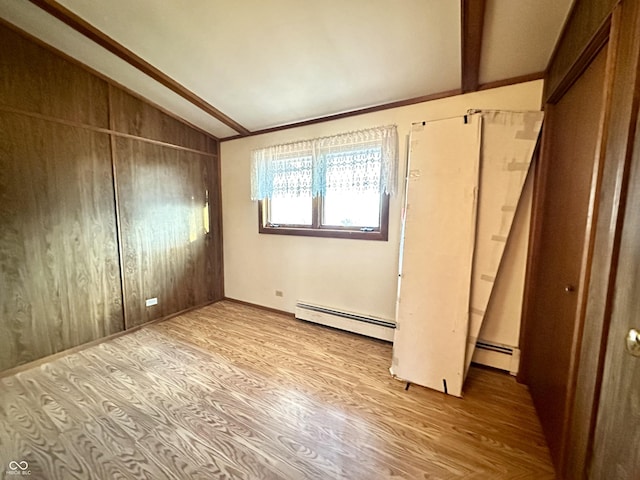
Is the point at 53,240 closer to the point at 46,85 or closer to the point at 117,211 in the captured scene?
the point at 117,211

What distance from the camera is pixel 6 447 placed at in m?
1.42

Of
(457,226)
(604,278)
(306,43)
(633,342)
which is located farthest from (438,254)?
(306,43)

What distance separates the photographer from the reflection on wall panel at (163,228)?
278 centimetres

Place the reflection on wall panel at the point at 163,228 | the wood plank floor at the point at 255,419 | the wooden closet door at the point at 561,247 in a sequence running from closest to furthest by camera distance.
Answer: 1. the wooden closet door at the point at 561,247
2. the wood plank floor at the point at 255,419
3. the reflection on wall panel at the point at 163,228

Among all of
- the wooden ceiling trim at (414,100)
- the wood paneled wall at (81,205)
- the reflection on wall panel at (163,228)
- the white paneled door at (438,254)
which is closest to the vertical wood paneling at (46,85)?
the wood paneled wall at (81,205)

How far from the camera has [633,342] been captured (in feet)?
2.39

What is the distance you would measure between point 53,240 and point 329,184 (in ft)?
8.48

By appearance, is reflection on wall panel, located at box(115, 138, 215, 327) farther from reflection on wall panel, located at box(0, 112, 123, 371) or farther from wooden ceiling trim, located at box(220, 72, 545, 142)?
wooden ceiling trim, located at box(220, 72, 545, 142)

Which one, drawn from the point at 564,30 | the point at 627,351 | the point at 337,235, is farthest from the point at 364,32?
the point at 627,351

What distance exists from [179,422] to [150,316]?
1.83 m

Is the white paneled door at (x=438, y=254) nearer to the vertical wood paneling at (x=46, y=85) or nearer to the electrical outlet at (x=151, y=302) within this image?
the electrical outlet at (x=151, y=302)

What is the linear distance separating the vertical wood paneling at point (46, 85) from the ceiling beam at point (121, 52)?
526mm

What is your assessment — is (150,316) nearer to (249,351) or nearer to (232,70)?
(249,351)

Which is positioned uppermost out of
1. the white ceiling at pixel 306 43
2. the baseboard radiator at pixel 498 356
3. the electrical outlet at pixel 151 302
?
the white ceiling at pixel 306 43
